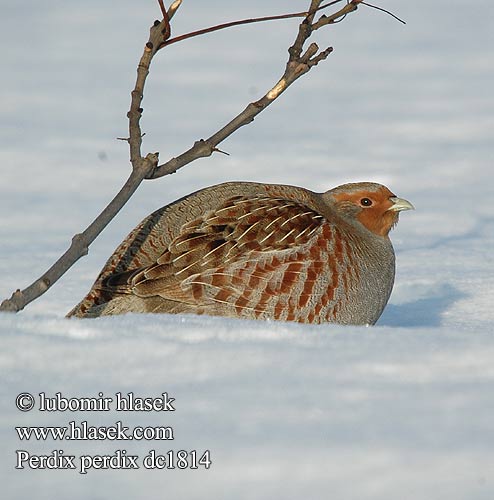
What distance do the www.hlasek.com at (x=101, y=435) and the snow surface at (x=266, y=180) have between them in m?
0.02

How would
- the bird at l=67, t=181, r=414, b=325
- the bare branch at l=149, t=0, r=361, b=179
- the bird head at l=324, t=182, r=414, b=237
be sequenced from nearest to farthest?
the bare branch at l=149, t=0, r=361, b=179 < the bird at l=67, t=181, r=414, b=325 < the bird head at l=324, t=182, r=414, b=237

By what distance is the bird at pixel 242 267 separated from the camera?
445 cm

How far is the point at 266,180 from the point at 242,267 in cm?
373

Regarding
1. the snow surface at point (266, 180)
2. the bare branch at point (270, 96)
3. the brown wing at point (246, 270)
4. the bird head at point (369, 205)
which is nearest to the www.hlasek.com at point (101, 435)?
the snow surface at point (266, 180)

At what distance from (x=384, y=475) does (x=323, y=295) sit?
7.66ft

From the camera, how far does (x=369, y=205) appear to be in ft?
16.5

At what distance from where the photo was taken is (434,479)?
219cm

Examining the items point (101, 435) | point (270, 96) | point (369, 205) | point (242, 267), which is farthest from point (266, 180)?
point (101, 435)

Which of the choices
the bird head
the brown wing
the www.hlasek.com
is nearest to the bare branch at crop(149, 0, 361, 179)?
the brown wing

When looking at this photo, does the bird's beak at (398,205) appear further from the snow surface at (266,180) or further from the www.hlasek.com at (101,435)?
the www.hlasek.com at (101,435)

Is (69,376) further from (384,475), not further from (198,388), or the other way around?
(384,475)

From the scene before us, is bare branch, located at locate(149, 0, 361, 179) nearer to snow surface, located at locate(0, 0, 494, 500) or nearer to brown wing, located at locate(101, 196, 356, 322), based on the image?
brown wing, located at locate(101, 196, 356, 322)

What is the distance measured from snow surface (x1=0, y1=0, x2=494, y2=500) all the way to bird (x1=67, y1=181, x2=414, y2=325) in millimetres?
434

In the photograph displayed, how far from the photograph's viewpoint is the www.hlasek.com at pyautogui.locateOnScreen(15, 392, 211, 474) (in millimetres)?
2254
